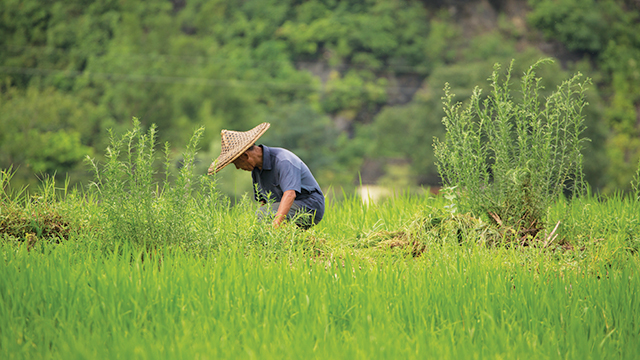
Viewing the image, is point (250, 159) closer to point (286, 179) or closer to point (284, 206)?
point (286, 179)

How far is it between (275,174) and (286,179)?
0.28 meters

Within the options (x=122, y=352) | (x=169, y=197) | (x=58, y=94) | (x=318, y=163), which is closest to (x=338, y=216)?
(x=169, y=197)

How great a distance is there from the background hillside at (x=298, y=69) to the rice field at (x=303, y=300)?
39305mm

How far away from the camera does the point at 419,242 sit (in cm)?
470

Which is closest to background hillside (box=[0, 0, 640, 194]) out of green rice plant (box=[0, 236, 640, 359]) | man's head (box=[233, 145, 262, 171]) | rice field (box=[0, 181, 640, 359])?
man's head (box=[233, 145, 262, 171])

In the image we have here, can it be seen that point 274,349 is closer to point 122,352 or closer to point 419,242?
point 122,352

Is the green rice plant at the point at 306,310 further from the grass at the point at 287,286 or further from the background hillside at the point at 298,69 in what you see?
the background hillside at the point at 298,69

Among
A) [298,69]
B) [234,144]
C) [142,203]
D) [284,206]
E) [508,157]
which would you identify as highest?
[298,69]

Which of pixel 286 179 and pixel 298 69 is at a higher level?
pixel 298 69

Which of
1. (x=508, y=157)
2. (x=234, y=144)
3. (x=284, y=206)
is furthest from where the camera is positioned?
(x=234, y=144)

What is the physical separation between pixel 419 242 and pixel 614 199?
9.15ft

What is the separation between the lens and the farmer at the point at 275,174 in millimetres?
4836

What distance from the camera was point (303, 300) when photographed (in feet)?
10.9

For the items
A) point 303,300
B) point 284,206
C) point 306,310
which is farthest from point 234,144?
point 306,310
